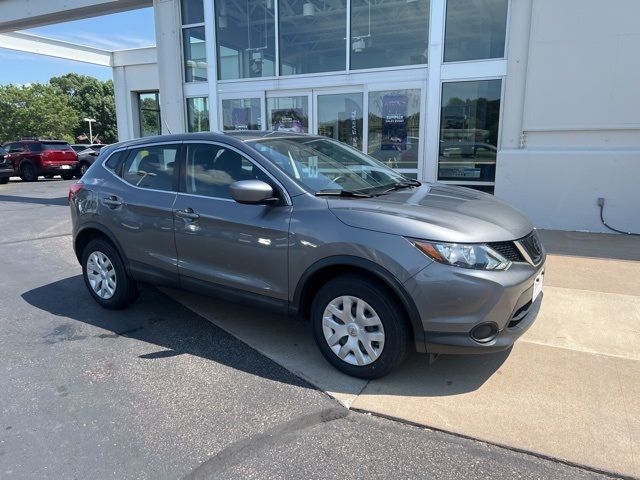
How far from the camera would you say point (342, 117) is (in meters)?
9.78

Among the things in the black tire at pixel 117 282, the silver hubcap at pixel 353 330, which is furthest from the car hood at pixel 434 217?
the black tire at pixel 117 282

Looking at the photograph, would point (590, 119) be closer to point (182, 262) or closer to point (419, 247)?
point (419, 247)

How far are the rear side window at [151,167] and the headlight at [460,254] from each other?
7.88 feet

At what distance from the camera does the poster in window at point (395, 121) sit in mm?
9188

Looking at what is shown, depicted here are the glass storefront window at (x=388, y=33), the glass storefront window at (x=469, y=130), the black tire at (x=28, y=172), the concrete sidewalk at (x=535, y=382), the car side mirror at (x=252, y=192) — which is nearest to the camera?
the concrete sidewalk at (x=535, y=382)

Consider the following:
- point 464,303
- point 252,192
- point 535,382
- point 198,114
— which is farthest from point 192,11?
point 535,382

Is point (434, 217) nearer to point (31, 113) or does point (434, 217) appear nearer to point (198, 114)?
point (198, 114)

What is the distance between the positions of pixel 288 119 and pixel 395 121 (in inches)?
93.5

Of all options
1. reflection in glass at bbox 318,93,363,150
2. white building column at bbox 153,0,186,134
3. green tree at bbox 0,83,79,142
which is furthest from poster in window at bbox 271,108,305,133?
green tree at bbox 0,83,79,142

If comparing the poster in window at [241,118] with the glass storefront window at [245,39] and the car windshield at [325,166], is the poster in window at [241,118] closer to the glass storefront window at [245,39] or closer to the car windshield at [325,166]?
the glass storefront window at [245,39]

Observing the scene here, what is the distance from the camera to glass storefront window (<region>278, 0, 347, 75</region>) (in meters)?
9.59

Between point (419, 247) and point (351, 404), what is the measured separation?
1.09 meters

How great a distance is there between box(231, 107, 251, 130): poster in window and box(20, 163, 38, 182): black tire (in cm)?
1388

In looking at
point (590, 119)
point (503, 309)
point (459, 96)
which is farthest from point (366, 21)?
point (503, 309)
